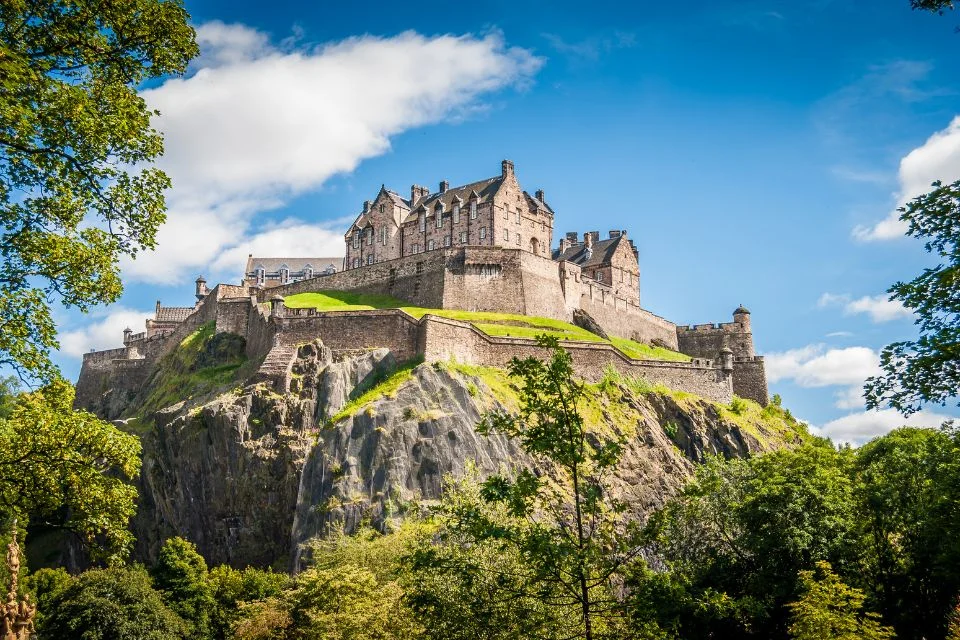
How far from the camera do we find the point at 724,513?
4269 centimetres

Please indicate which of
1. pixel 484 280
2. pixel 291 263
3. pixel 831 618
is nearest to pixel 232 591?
pixel 831 618

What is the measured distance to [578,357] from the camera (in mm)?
61562

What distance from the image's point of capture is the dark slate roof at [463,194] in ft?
269

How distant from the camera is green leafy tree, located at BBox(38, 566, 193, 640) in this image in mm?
41156

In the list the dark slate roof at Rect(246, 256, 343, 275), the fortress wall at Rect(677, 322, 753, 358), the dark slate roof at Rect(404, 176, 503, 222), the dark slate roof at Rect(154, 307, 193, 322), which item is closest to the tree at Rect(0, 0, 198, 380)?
the dark slate roof at Rect(404, 176, 503, 222)

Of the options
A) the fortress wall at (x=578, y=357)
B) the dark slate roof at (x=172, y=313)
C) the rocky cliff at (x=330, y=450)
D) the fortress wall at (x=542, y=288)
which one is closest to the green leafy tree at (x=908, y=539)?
the rocky cliff at (x=330, y=450)

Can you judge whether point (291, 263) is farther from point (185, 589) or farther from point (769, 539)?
point (769, 539)

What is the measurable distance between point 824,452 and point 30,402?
44.2 m

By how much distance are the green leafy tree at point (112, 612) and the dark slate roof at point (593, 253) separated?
2244 inches

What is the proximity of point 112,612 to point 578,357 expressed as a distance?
115 feet

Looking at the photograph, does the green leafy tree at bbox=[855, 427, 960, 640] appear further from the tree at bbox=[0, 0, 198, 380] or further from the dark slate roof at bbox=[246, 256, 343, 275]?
the dark slate roof at bbox=[246, 256, 343, 275]

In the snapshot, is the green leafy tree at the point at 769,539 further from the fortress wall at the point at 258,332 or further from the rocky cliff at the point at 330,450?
the fortress wall at the point at 258,332

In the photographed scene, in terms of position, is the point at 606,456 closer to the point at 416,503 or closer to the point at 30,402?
the point at 30,402

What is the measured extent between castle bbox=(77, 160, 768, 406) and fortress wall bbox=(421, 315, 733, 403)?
0.09m
